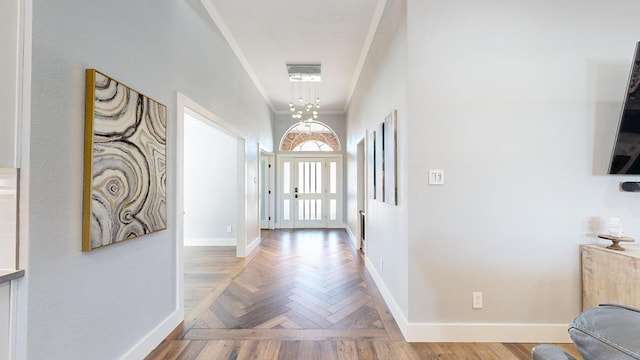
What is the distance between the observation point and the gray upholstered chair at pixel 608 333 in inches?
22.5

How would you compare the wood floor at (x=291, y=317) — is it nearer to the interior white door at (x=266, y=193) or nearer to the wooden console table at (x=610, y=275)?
the wooden console table at (x=610, y=275)

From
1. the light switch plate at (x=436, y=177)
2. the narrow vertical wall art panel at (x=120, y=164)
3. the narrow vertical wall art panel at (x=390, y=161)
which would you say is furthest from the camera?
the narrow vertical wall art panel at (x=390, y=161)

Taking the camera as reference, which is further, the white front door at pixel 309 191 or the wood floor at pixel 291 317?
the white front door at pixel 309 191

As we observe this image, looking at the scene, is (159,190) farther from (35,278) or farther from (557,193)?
(557,193)

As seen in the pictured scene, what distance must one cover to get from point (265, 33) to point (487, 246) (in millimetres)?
3321

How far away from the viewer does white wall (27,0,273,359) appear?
127 centimetres

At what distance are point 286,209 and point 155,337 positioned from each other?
5381mm

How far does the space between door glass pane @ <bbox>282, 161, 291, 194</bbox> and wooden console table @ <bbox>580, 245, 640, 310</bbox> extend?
6033 millimetres

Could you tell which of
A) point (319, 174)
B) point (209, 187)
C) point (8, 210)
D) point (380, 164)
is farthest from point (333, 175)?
point (8, 210)

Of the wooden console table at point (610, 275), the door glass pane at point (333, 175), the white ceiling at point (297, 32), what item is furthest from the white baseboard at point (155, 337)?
the door glass pane at point (333, 175)

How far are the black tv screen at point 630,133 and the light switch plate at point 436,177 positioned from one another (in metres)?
1.22

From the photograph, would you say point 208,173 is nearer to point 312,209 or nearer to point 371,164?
point 312,209

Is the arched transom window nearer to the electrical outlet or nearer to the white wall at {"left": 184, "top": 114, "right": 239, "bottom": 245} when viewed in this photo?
the white wall at {"left": 184, "top": 114, "right": 239, "bottom": 245}

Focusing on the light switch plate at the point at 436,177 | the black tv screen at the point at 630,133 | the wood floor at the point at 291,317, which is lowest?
the wood floor at the point at 291,317
